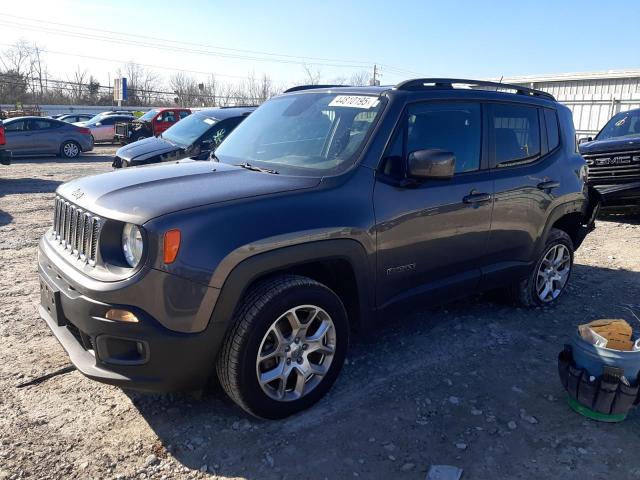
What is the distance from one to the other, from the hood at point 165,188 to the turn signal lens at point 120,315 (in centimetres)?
44

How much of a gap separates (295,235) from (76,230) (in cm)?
127

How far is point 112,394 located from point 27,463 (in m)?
0.69

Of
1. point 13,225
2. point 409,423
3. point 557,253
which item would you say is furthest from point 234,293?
point 13,225

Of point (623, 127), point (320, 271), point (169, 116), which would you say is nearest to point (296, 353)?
point (320, 271)

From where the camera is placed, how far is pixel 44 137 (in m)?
17.4

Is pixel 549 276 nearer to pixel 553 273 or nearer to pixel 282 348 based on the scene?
pixel 553 273

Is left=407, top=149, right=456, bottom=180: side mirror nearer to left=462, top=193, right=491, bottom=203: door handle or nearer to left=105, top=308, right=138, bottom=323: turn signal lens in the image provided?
left=462, top=193, right=491, bottom=203: door handle

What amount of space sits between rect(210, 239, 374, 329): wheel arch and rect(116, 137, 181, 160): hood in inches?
256

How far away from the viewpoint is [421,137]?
3662 mm

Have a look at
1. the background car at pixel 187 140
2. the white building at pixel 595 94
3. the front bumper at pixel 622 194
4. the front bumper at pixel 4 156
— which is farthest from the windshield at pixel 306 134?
the white building at pixel 595 94

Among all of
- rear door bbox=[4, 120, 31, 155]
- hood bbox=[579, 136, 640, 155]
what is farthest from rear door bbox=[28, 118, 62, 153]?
hood bbox=[579, 136, 640, 155]

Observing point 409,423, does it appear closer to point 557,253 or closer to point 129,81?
point 557,253

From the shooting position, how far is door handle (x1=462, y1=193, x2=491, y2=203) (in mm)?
3824

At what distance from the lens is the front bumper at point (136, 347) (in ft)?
8.52
